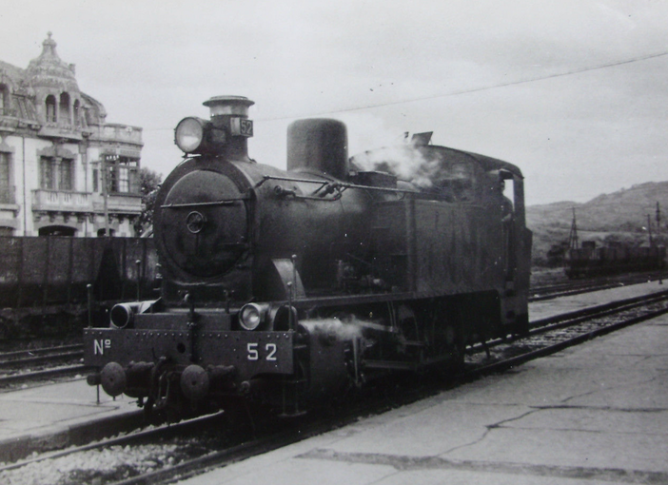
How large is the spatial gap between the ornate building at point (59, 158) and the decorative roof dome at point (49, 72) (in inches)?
1.4

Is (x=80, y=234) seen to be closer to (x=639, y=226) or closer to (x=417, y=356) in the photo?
(x=417, y=356)

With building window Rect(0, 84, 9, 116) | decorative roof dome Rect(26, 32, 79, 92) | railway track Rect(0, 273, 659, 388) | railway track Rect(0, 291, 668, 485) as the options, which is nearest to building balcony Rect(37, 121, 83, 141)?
decorative roof dome Rect(26, 32, 79, 92)

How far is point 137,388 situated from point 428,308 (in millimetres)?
3840

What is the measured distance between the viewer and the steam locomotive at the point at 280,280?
21.4 ft

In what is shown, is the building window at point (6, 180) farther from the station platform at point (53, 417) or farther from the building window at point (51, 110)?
the station platform at point (53, 417)

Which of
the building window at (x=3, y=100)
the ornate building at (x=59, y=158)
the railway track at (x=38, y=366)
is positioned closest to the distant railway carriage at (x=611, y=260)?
the ornate building at (x=59, y=158)

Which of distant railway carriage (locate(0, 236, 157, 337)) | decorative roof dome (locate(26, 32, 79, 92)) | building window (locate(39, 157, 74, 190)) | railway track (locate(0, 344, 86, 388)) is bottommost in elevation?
railway track (locate(0, 344, 86, 388))

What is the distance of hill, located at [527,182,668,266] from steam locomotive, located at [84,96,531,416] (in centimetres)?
5313

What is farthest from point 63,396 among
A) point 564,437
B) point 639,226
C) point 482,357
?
point 639,226

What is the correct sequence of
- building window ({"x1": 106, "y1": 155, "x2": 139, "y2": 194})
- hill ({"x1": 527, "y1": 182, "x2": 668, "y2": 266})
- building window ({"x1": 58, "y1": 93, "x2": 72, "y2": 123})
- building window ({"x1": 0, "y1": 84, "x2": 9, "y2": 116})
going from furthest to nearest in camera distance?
hill ({"x1": 527, "y1": 182, "x2": 668, "y2": 266}), building window ({"x1": 106, "y1": 155, "x2": 139, "y2": 194}), building window ({"x1": 58, "y1": 93, "x2": 72, "y2": 123}), building window ({"x1": 0, "y1": 84, "x2": 9, "y2": 116})

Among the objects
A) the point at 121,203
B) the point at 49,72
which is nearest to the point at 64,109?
the point at 121,203

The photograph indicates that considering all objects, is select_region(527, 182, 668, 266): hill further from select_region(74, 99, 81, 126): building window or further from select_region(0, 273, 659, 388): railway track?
select_region(0, 273, 659, 388): railway track

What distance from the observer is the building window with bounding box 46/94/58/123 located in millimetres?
28647

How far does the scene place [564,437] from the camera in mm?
6082
